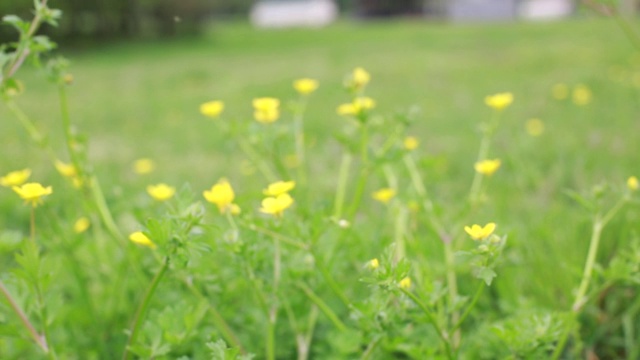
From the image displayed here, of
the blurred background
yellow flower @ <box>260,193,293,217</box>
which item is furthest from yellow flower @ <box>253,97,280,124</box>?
yellow flower @ <box>260,193,293,217</box>

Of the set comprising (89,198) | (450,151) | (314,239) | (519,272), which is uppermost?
(314,239)

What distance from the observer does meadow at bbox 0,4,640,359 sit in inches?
37.9

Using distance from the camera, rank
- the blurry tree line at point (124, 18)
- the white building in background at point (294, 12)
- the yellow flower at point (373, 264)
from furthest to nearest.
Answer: the white building in background at point (294, 12), the blurry tree line at point (124, 18), the yellow flower at point (373, 264)

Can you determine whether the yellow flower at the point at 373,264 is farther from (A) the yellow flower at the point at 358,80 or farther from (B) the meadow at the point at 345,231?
(A) the yellow flower at the point at 358,80

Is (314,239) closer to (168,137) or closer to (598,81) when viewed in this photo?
(168,137)

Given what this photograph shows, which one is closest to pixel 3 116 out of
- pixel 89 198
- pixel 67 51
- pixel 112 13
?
pixel 89 198

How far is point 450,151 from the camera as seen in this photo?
119 inches

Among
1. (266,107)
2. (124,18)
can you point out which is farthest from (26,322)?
(124,18)

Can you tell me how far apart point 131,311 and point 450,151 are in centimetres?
197

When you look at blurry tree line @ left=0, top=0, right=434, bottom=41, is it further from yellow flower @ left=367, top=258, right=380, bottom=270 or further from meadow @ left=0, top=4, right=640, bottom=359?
yellow flower @ left=367, top=258, right=380, bottom=270

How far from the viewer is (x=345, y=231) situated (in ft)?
3.93

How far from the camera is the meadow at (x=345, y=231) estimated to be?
0.96 metres

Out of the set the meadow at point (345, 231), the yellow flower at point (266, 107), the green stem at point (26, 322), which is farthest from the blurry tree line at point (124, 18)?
the green stem at point (26, 322)

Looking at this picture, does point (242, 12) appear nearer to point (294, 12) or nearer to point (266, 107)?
point (294, 12)
